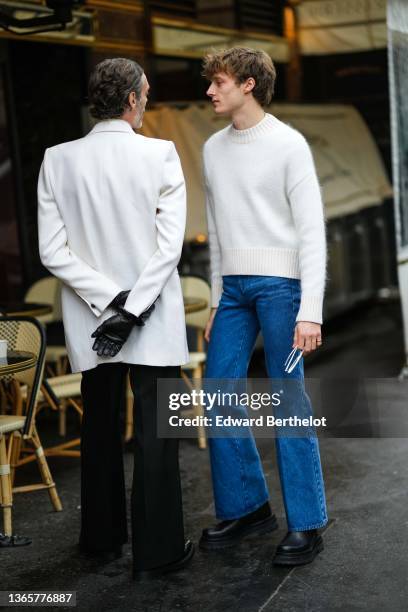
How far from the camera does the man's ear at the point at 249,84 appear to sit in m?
4.13

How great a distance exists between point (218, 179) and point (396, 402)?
3.39 metres

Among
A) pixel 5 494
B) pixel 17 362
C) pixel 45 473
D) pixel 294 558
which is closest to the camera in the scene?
pixel 294 558

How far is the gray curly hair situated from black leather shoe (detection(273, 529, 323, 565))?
1846 mm

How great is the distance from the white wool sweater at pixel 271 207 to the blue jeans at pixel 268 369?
0.31 ft

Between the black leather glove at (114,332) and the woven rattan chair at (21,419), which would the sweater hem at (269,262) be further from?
the woven rattan chair at (21,419)

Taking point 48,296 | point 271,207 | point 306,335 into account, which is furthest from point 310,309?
point 48,296

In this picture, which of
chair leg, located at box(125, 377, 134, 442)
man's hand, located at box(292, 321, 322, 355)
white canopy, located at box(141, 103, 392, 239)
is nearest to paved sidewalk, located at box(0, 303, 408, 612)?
chair leg, located at box(125, 377, 134, 442)

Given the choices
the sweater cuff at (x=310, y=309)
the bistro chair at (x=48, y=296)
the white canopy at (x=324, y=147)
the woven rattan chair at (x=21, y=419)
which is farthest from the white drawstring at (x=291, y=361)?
the white canopy at (x=324, y=147)

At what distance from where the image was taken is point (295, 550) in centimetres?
419

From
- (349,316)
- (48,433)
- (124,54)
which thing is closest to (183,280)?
(48,433)

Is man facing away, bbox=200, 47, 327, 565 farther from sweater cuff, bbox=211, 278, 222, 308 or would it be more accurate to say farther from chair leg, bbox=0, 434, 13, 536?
chair leg, bbox=0, 434, 13, 536

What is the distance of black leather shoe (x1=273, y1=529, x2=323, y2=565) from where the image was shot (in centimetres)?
418

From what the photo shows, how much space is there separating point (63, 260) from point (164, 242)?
412 millimetres

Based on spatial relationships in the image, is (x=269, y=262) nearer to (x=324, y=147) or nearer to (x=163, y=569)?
(x=163, y=569)
